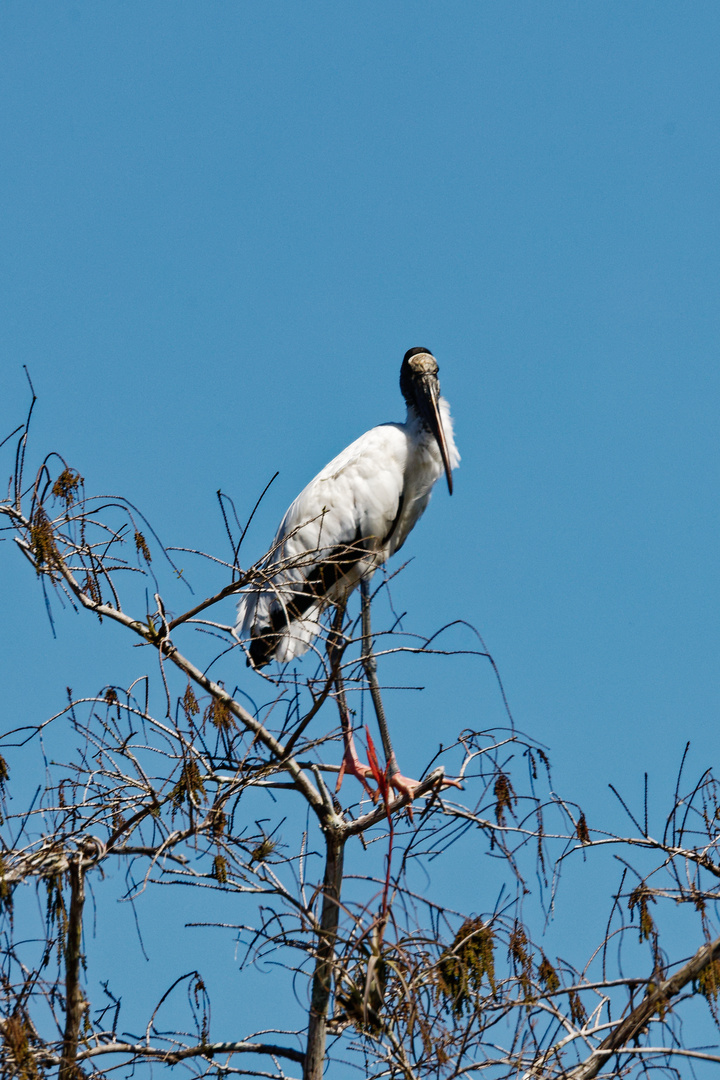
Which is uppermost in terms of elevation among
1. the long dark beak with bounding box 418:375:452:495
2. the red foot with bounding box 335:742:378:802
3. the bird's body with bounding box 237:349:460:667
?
the long dark beak with bounding box 418:375:452:495

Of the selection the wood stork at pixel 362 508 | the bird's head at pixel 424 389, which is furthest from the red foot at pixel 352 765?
the bird's head at pixel 424 389

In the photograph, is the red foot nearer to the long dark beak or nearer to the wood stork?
the wood stork

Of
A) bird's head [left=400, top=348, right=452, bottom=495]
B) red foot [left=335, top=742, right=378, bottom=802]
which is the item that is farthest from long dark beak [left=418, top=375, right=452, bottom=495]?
red foot [left=335, top=742, right=378, bottom=802]

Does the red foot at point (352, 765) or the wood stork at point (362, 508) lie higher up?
the wood stork at point (362, 508)

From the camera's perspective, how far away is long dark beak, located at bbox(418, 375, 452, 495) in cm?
681

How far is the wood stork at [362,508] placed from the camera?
6418 mm

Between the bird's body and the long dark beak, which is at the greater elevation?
the long dark beak

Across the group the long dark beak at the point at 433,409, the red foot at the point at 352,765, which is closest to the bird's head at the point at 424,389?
the long dark beak at the point at 433,409

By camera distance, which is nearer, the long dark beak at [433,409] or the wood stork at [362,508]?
the wood stork at [362,508]

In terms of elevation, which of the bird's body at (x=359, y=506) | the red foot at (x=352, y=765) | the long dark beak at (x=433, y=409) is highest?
the long dark beak at (x=433, y=409)

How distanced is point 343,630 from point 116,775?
985mm

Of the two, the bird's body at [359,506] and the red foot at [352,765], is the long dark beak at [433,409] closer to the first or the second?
the bird's body at [359,506]

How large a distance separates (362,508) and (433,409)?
0.74m

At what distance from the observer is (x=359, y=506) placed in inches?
263
